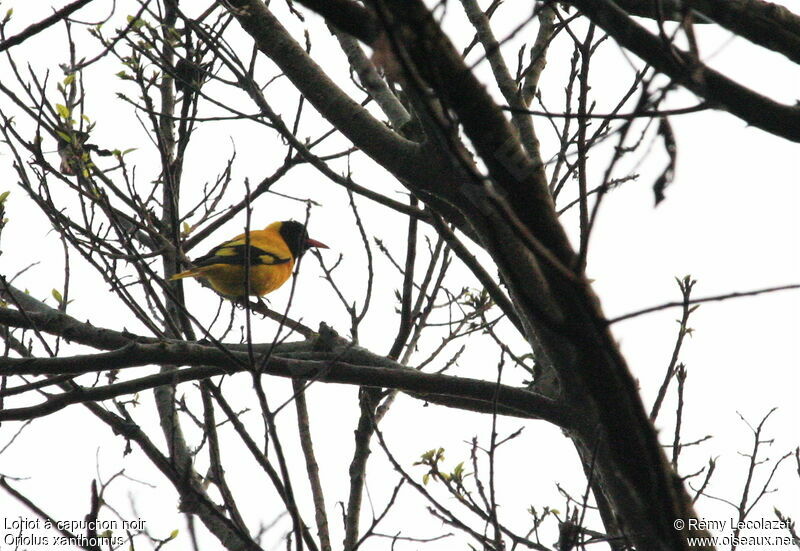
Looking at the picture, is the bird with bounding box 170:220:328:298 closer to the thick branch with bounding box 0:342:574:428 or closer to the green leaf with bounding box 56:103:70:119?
the green leaf with bounding box 56:103:70:119

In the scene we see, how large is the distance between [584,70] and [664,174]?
0.70 metres

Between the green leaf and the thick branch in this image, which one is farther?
the green leaf

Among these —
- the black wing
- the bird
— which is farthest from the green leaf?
the black wing

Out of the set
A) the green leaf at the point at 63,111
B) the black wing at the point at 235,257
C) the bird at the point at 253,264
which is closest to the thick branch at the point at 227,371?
the green leaf at the point at 63,111

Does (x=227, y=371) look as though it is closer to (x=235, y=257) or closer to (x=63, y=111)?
(x=63, y=111)

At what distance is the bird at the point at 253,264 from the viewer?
6.25 metres

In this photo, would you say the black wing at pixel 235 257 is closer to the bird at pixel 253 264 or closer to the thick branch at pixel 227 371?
the bird at pixel 253 264

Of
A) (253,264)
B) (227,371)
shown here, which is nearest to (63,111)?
(227,371)

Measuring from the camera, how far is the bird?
625 centimetres

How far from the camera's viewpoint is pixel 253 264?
6.92 m

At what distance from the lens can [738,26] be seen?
6.30 feet

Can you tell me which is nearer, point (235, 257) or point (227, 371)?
point (227, 371)

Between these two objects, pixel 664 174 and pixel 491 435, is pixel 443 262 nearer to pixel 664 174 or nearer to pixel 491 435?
pixel 491 435

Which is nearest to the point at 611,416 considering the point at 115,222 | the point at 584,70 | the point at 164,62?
the point at 584,70
